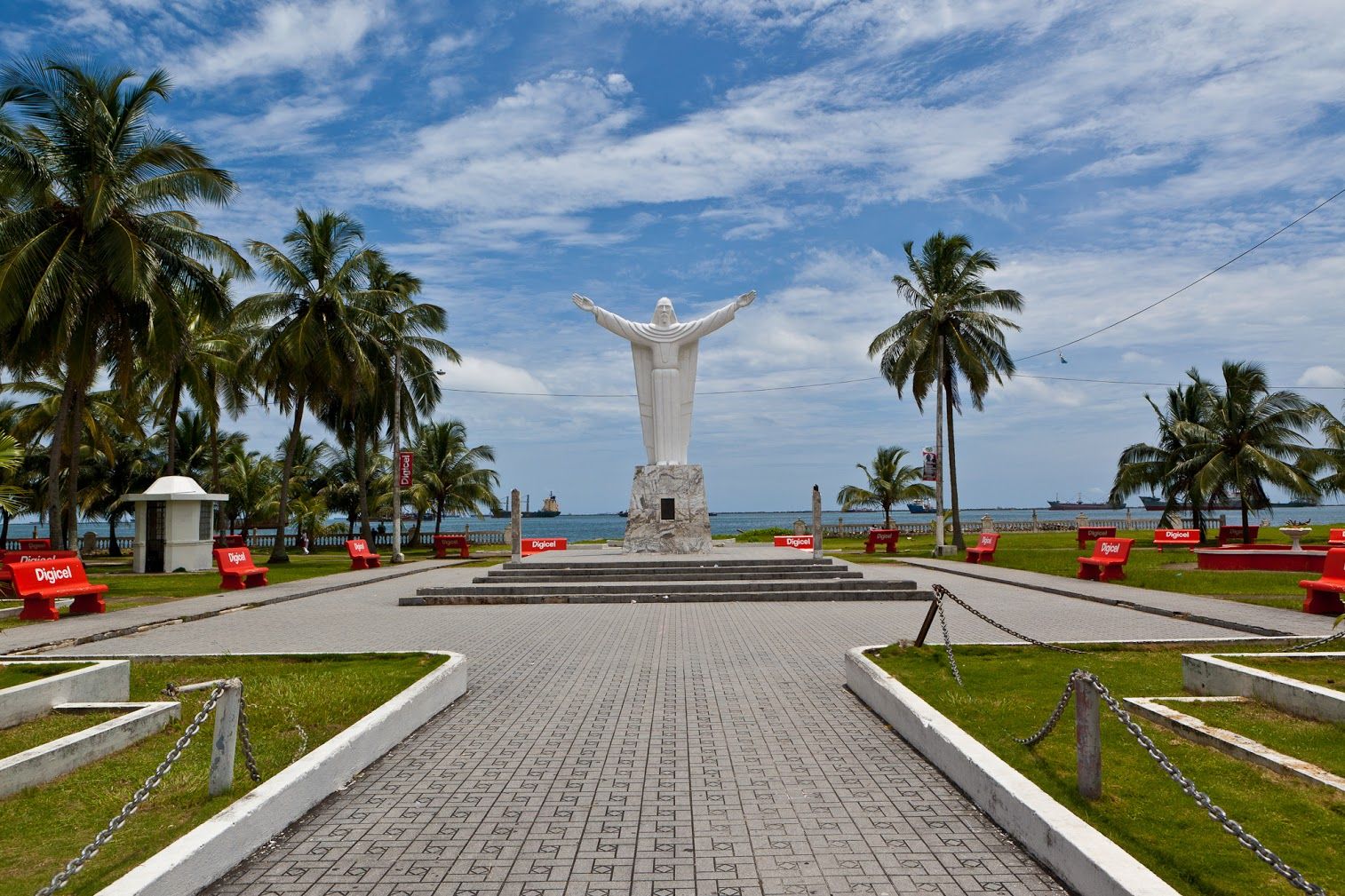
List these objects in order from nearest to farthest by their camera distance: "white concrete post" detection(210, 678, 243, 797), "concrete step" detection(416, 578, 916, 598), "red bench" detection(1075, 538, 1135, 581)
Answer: "white concrete post" detection(210, 678, 243, 797), "concrete step" detection(416, 578, 916, 598), "red bench" detection(1075, 538, 1135, 581)

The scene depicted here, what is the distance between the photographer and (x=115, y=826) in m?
3.52

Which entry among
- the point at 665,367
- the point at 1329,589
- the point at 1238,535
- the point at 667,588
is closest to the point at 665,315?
the point at 665,367

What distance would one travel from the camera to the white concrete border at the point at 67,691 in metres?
6.59

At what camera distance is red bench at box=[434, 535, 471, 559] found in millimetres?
32656

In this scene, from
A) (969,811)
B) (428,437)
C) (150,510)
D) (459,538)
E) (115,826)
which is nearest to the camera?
(115,826)

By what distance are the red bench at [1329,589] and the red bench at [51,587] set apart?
1753 centimetres

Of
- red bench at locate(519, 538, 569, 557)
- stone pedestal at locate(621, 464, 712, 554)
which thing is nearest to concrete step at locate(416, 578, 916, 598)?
stone pedestal at locate(621, 464, 712, 554)

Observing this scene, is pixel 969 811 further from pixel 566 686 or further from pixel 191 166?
pixel 191 166

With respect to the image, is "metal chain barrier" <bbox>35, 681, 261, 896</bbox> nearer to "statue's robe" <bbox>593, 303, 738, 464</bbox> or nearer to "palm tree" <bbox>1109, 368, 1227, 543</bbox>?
"statue's robe" <bbox>593, 303, 738, 464</bbox>

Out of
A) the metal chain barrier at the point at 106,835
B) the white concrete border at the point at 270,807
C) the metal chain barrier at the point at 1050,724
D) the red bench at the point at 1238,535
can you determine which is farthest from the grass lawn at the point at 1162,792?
the red bench at the point at 1238,535

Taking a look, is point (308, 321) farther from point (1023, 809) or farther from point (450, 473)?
point (1023, 809)

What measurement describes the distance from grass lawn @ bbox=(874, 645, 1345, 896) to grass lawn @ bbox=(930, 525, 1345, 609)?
27.3ft

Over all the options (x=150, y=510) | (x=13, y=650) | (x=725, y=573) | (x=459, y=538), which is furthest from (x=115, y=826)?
(x=459, y=538)

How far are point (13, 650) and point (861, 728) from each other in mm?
9711
